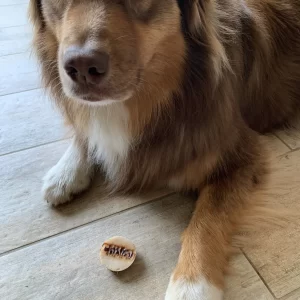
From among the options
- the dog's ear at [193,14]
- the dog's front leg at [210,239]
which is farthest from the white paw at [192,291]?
the dog's ear at [193,14]

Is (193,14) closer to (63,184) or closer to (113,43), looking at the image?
(113,43)

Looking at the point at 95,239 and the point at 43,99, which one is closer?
the point at 95,239

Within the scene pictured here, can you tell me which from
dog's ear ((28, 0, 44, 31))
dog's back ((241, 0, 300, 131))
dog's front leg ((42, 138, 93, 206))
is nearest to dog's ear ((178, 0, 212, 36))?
dog's back ((241, 0, 300, 131))

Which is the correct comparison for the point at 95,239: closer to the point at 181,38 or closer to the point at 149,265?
the point at 149,265

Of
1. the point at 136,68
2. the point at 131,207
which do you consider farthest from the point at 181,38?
the point at 131,207

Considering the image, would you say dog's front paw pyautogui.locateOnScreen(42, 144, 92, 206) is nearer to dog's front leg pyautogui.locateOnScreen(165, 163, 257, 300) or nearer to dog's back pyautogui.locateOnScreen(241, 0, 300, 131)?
dog's front leg pyautogui.locateOnScreen(165, 163, 257, 300)

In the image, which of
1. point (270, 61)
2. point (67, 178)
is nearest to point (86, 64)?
point (67, 178)

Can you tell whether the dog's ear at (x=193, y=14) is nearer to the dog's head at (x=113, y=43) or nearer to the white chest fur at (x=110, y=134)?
the dog's head at (x=113, y=43)
